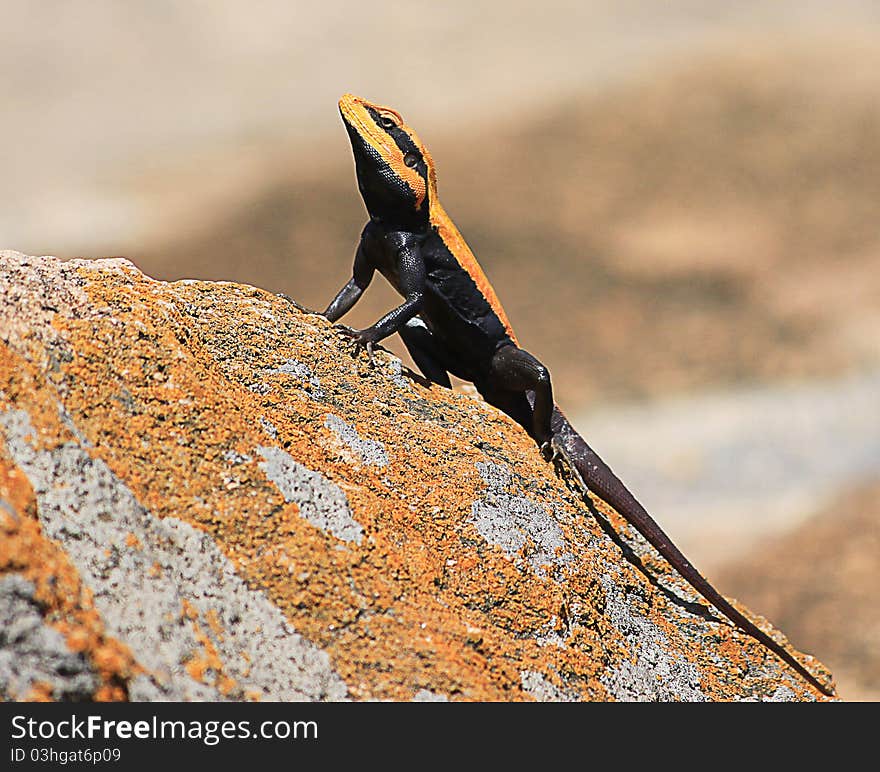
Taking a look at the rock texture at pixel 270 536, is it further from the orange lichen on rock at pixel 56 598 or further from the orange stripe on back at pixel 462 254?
the orange stripe on back at pixel 462 254

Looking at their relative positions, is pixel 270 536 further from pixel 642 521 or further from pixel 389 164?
pixel 389 164

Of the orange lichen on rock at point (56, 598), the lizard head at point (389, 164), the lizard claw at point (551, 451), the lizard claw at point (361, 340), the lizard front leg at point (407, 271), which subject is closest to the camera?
the orange lichen on rock at point (56, 598)

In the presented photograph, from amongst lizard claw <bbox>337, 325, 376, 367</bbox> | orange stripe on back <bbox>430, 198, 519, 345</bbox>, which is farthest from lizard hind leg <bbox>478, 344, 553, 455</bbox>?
lizard claw <bbox>337, 325, 376, 367</bbox>

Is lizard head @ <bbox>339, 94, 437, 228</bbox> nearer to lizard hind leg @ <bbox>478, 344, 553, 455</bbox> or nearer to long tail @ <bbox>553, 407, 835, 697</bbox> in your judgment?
lizard hind leg @ <bbox>478, 344, 553, 455</bbox>

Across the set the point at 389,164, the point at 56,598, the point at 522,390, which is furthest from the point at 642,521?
the point at 56,598

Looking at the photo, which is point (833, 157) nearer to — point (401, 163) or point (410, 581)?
point (401, 163)

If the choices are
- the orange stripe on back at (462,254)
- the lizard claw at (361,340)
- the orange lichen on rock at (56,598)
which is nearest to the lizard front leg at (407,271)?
the orange stripe on back at (462,254)

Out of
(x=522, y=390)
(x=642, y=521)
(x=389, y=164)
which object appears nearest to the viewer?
(x=642, y=521)
